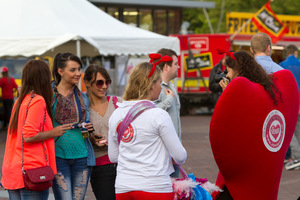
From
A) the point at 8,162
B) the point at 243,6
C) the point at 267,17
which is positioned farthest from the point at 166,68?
the point at 243,6

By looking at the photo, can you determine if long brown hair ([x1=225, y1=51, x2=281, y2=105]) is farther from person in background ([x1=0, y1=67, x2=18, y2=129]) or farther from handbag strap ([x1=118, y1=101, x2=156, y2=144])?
person in background ([x1=0, y1=67, x2=18, y2=129])

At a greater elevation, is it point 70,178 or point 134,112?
point 134,112

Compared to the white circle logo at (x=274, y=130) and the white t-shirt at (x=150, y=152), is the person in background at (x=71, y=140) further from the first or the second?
the white circle logo at (x=274, y=130)

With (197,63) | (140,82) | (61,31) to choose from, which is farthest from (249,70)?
(197,63)

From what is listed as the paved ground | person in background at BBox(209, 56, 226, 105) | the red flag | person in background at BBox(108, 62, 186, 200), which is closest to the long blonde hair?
person in background at BBox(108, 62, 186, 200)

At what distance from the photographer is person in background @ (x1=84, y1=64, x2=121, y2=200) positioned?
14.5 ft

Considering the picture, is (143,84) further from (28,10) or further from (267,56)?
(28,10)

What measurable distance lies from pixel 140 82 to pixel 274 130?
1168mm

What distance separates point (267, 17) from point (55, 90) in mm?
14421

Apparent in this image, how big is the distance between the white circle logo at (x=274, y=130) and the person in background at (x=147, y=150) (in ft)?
2.76

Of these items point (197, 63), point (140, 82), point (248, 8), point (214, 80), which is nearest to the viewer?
point (140, 82)

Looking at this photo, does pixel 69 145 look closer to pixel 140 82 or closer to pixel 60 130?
pixel 60 130

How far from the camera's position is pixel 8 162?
3.96 meters

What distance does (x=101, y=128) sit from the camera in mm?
4484
